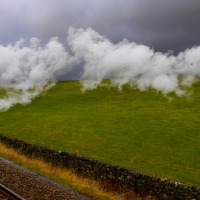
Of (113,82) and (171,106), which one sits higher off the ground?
(113,82)

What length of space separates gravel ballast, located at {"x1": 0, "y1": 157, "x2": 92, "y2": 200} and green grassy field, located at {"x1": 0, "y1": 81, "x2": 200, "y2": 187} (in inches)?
498

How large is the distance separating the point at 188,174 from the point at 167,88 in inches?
1891

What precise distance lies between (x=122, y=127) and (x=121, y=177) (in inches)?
1176

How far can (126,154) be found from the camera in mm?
41156

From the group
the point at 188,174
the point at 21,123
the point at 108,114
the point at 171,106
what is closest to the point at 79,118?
the point at 108,114

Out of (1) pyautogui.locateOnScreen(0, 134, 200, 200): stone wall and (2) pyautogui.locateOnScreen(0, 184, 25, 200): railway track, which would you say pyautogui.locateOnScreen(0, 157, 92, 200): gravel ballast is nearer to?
(2) pyautogui.locateOnScreen(0, 184, 25, 200): railway track

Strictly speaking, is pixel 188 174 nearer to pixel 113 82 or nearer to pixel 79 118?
pixel 79 118

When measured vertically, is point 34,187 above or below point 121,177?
below

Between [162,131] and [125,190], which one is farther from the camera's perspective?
[162,131]

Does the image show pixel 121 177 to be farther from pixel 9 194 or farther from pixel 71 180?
pixel 9 194

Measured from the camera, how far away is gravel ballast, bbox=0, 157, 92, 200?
65.4 feet

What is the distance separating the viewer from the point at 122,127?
54594 mm

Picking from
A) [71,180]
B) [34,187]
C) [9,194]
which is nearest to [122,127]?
[71,180]

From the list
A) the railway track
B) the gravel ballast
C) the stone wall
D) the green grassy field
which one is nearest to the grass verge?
the stone wall
